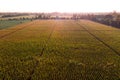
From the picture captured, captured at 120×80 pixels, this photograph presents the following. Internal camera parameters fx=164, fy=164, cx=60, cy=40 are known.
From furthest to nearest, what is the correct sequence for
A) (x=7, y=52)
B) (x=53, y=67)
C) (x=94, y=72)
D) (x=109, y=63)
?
(x=7, y=52) → (x=109, y=63) → (x=53, y=67) → (x=94, y=72)

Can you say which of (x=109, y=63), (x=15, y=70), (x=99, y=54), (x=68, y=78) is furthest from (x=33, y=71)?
(x=99, y=54)

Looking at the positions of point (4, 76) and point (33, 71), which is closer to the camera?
point (4, 76)

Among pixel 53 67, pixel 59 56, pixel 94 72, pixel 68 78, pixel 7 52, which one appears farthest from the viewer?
pixel 7 52

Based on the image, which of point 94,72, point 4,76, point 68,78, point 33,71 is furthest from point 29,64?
point 94,72

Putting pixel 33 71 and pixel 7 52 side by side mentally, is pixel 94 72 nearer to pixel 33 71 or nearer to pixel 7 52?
pixel 33 71

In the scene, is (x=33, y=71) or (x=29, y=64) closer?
(x=33, y=71)

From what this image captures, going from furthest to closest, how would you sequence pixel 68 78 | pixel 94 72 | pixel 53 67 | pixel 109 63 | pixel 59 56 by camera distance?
pixel 59 56, pixel 109 63, pixel 53 67, pixel 94 72, pixel 68 78

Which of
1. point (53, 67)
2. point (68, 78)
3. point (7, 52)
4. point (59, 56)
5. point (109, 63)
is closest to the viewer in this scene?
point (68, 78)

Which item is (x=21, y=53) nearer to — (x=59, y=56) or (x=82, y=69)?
(x=59, y=56)
